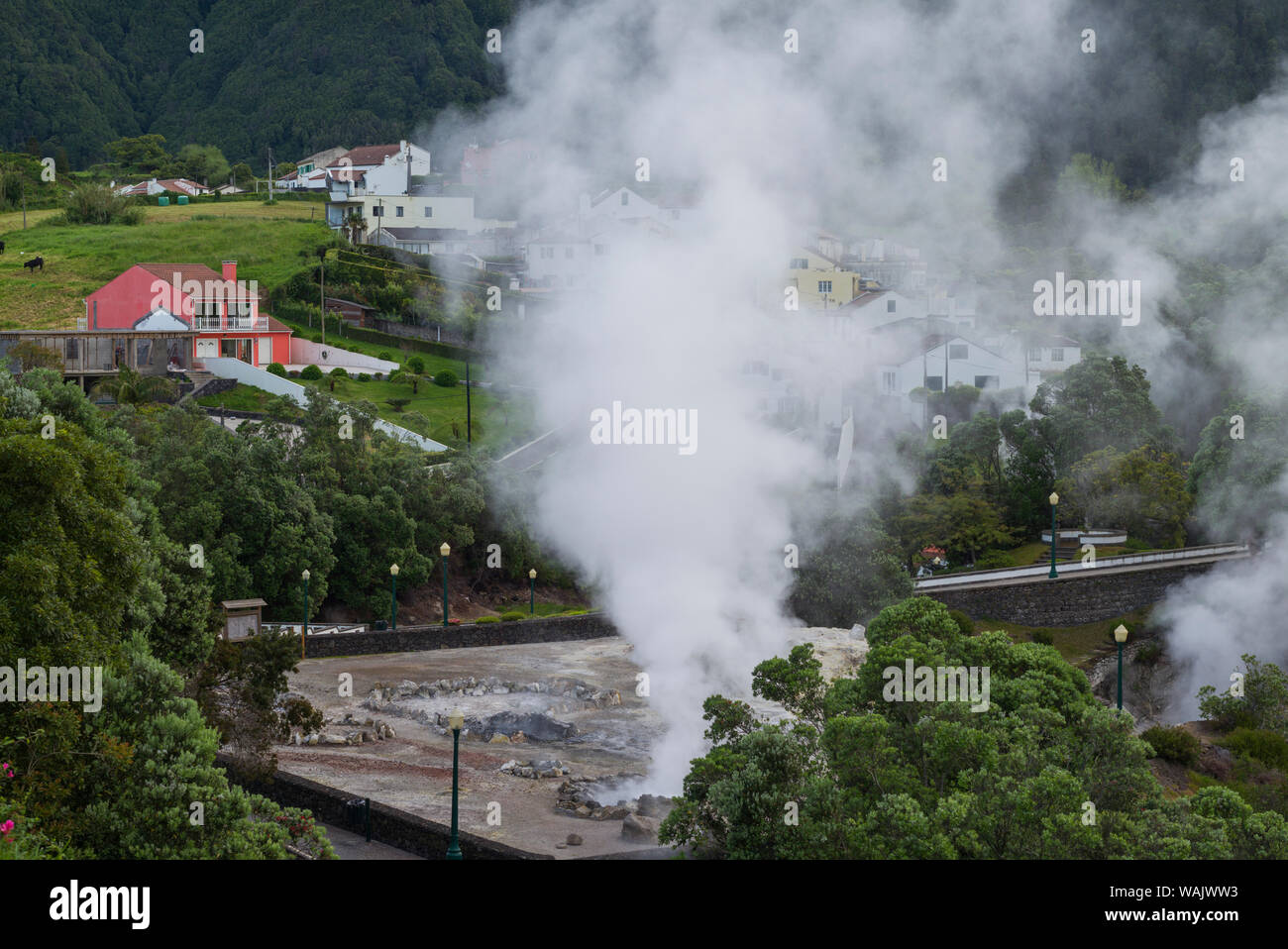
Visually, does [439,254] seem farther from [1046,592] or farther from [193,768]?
[193,768]

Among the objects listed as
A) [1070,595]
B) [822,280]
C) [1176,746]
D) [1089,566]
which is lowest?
[1176,746]

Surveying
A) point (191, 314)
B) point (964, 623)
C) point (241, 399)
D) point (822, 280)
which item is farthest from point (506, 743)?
point (191, 314)

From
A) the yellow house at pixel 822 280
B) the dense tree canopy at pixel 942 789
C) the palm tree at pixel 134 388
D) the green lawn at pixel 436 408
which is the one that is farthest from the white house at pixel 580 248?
the dense tree canopy at pixel 942 789

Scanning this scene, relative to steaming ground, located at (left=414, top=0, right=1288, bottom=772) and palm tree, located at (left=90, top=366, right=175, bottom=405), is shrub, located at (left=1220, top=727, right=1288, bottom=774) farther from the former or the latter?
palm tree, located at (left=90, top=366, right=175, bottom=405)

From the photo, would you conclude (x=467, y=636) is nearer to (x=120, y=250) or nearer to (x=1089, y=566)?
(x=1089, y=566)

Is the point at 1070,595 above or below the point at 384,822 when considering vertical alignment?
above
